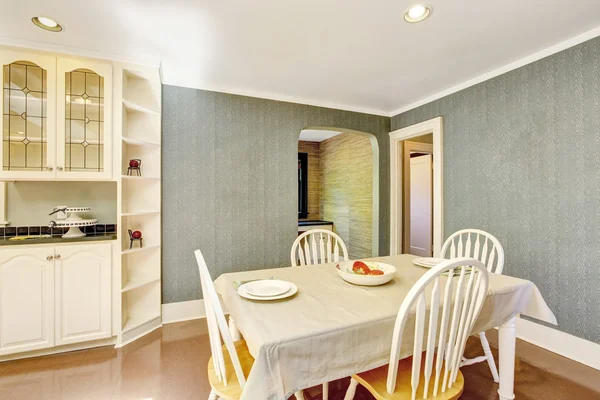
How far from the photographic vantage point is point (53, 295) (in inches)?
82.4

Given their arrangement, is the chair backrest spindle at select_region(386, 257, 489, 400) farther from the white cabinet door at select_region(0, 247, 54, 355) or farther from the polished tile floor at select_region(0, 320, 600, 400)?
the white cabinet door at select_region(0, 247, 54, 355)

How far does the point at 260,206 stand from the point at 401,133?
2.03 meters

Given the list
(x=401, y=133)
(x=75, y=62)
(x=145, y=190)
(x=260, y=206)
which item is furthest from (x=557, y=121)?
(x=75, y=62)

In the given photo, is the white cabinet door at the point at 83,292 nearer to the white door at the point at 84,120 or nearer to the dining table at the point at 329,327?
the white door at the point at 84,120

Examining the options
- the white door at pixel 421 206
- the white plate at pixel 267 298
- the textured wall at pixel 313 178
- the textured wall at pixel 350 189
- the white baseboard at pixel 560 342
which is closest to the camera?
the white plate at pixel 267 298

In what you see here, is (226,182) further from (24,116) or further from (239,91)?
(24,116)

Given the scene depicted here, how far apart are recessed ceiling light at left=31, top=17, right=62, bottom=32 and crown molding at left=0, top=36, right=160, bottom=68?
238 millimetres

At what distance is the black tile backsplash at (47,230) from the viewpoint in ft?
7.66

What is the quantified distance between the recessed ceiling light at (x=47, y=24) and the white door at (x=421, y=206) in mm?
4691

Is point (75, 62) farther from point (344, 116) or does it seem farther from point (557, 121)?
point (557, 121)

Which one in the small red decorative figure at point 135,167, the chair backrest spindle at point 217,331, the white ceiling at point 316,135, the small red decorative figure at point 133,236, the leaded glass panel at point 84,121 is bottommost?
the chair backrest spindle at point 217,331

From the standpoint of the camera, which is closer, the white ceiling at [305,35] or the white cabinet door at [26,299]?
the white ceiling at [305,35]

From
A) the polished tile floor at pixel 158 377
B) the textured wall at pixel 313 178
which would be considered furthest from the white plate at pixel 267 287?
the textured wall at pixel 313 178

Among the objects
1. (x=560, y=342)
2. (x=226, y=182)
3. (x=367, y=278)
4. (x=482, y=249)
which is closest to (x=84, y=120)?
(x=226, y=182)
